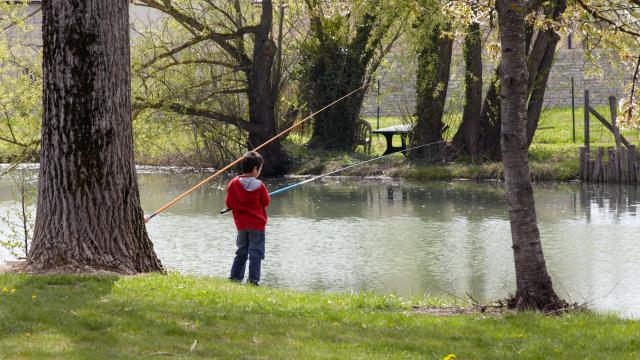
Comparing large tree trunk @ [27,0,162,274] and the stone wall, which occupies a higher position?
the stone wall

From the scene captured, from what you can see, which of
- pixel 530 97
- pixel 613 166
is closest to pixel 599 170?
pixel 613 166

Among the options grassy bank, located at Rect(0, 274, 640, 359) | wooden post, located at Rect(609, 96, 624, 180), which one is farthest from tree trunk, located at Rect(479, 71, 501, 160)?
grassy bank, located at Rect(0, 274, 640, 359)

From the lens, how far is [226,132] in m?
26.9

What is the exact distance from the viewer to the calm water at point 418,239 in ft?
39.1

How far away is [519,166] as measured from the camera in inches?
325

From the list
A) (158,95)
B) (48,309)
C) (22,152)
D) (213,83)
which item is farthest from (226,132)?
(48,309)

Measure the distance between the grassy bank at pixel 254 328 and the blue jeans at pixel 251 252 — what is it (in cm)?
154

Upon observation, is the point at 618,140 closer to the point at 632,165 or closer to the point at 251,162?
the point at 632,165

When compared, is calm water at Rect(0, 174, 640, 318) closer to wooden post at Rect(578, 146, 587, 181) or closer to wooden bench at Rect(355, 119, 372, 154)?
wooden post at Rect(578, 146, 587, 181)

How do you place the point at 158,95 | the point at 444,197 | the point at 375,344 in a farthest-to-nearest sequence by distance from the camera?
1. the point at 158,95
2. the point at 444,197
3. the point at 375,344

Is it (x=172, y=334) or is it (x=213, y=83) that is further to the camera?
(x=213, y=83)

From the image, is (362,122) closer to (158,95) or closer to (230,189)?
(158,95)

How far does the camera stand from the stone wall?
25.9 meters

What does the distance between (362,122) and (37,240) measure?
64.6ft
